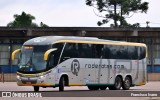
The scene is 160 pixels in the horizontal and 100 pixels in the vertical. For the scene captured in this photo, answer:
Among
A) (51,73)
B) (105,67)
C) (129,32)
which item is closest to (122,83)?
(105,67)

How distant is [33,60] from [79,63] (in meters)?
3.10

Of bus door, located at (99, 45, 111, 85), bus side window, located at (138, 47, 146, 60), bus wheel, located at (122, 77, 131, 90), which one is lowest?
bus wheel, located at (122, 77, 131, 90)

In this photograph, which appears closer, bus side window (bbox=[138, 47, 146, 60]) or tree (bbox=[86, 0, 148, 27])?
bus side window (bbox=[138, 47, 146, 60])

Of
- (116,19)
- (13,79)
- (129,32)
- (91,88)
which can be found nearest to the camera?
(91,88)

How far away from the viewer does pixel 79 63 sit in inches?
1324

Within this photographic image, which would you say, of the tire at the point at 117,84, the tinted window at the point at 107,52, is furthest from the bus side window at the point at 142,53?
the tinted window at the point at 107,52

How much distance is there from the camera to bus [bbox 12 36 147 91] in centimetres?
3148

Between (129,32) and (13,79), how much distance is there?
49.3 ft

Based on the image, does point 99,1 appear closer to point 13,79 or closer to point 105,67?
point 13,79

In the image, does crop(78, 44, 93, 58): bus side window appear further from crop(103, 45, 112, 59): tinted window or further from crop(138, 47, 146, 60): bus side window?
crop(138, 47, 146, 60): bus side window

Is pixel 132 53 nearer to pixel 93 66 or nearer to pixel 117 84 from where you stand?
pixel 117 84

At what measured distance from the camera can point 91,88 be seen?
121 feet

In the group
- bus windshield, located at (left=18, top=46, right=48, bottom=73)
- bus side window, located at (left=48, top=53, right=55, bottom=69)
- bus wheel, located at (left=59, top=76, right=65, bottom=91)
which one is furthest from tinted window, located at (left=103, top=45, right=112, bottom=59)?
bus windshield, located at (left=18, top=46, right=48, bottom=73)

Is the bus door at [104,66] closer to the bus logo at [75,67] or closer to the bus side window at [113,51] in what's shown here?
the bus side window at [113,51]
